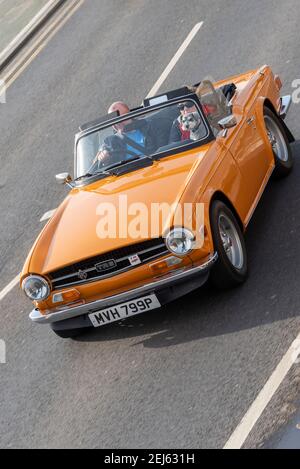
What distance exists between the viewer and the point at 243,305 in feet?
28.7

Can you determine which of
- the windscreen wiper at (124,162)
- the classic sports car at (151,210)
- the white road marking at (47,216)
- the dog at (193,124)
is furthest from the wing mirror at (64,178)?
the white road marking at (47,216)

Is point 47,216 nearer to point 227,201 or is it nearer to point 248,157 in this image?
point 248,157

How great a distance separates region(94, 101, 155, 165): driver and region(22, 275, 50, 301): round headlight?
5.84 ft

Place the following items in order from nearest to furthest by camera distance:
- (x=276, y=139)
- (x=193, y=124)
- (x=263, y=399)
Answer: (x=263, y=399)
(x=193, y=124)
(x=276, y=139)

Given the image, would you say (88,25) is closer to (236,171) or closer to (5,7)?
(5,7)

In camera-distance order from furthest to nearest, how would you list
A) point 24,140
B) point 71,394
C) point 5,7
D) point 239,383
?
point 5,7 < point 24,140 < point 71,394 < point 239,383

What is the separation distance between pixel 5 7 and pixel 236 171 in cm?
1485

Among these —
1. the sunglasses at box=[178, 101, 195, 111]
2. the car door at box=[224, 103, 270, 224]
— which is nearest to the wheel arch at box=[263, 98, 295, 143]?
the car door at box=[224, 103, 270, 224]

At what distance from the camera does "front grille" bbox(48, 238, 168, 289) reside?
8578mm

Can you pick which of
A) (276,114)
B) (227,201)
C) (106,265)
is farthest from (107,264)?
(276,114)

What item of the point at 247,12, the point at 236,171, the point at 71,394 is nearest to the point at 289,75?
the point at 247,12

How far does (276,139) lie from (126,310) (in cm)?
347

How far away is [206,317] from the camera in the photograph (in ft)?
28.9

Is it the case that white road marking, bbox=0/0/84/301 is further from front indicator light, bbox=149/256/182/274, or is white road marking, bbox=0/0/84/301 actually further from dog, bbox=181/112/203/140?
front indicator light, bbox=149/256/182/274
